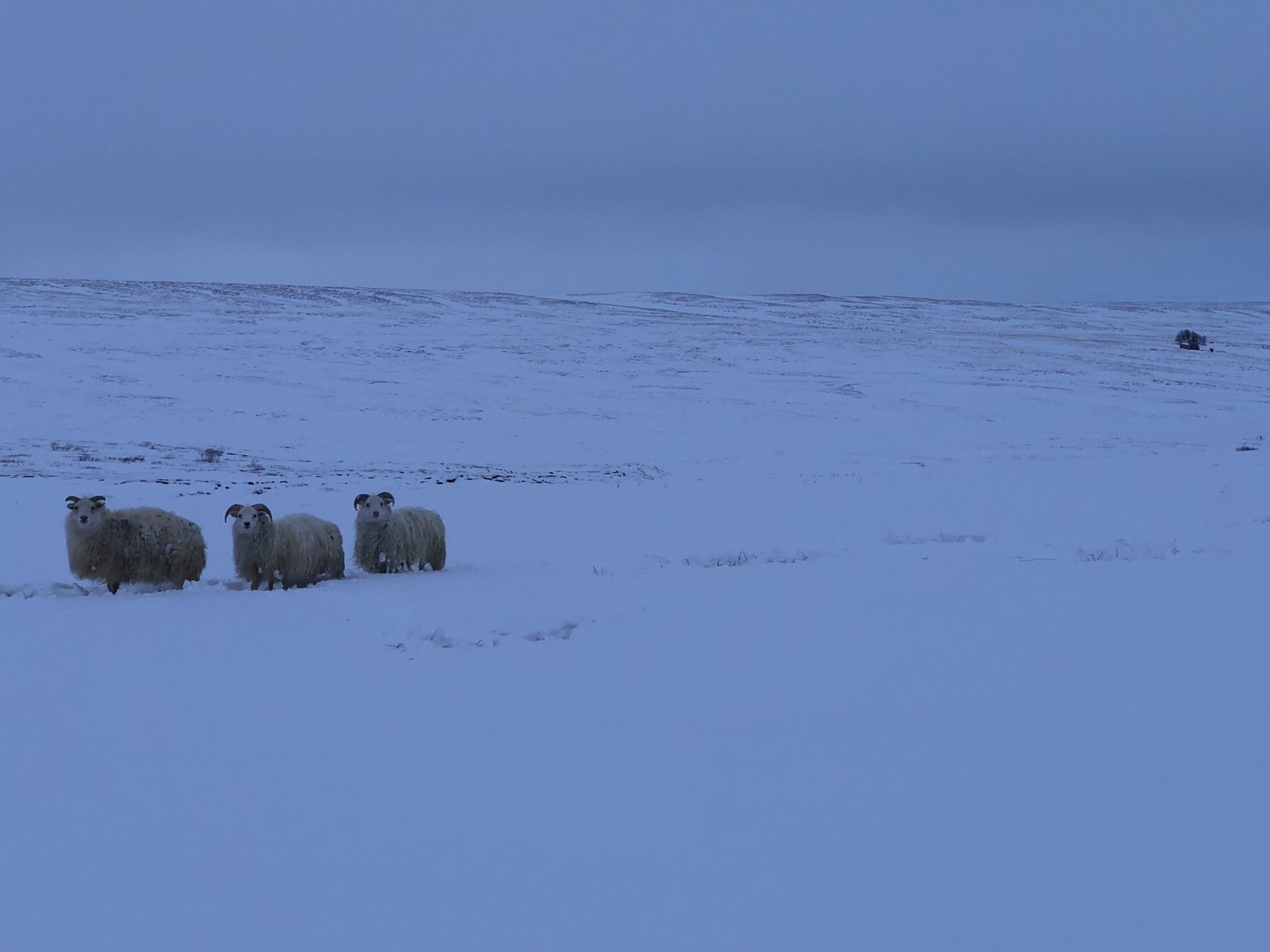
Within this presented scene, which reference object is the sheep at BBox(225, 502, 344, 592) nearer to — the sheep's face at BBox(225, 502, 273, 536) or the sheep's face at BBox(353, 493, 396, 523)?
the sheep's face at BBox(225, 502, 273, 536)

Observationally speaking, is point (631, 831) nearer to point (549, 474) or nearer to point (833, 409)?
point (549, 474)

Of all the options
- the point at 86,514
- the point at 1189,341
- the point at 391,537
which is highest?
the point at 1189,341

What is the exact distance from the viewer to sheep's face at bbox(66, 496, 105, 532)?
32.0ft

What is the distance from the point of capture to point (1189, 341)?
47406 mm

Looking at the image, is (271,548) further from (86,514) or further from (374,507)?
(86,514)

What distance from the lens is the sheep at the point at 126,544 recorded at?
9781mm

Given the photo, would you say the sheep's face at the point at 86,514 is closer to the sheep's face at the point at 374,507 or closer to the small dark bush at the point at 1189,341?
the sheep's face at the point at 374,507

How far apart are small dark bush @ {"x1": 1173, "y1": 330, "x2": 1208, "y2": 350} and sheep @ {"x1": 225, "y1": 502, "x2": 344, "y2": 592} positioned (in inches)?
1797

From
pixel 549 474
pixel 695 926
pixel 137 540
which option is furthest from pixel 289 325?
pixel 695 926

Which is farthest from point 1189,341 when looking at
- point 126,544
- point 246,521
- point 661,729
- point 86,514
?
point 661,729

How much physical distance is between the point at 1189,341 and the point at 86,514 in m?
48.6

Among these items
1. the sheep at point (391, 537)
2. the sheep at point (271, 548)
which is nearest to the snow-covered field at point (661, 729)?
the sheep at point (271, 548)

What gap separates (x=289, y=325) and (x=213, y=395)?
55.1 feet

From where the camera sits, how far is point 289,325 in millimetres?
42688
